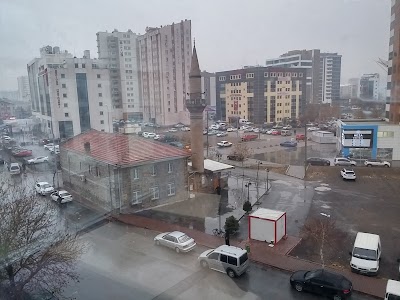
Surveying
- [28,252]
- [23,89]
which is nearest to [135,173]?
[23,89]

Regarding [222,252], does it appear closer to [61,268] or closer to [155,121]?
[61,268]

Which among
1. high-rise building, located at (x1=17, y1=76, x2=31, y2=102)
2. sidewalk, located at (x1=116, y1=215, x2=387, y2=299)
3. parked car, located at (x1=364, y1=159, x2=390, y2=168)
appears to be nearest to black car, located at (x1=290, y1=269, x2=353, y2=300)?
sidewalk, located at (x1=116, y1=215, x2=387, y2=299)

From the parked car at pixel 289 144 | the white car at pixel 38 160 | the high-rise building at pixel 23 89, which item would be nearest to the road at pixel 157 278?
the white car at pixel 38 160

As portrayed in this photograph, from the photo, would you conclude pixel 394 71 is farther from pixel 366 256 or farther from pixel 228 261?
pixel 228 261

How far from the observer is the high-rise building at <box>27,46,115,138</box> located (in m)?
4.30

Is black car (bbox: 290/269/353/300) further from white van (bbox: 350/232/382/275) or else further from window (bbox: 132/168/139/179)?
window (bbox: 132/168/139/179)

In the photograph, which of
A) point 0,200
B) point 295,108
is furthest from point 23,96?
point 295,108

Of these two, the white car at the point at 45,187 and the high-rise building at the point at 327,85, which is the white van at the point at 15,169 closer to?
the white car at the point at 45,187

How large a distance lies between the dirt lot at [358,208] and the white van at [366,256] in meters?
0.09

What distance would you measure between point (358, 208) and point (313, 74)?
25.3 feet

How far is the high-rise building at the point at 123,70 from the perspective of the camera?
5.02 meters

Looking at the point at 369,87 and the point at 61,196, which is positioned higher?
the point at 369,87

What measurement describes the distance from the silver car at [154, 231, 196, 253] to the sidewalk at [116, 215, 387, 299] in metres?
0.20

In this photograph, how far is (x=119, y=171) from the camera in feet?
15.0
